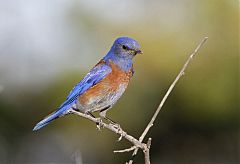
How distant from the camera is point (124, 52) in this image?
15.6 feet

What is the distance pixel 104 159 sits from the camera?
33.9 feet

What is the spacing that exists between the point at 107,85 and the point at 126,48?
0.40 m

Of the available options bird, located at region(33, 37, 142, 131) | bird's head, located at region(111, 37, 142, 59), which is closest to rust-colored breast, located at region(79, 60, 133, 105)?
bird, located at region(33, 37, 142, 131)

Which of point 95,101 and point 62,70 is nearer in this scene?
point 95,101

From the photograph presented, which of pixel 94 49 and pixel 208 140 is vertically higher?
pixel 94 49

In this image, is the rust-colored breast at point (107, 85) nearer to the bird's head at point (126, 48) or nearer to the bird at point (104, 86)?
the bird at point (104, 86)

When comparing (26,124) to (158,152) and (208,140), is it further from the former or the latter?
(208,140)

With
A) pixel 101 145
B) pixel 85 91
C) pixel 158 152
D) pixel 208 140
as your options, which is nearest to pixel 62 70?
pixel 101 145

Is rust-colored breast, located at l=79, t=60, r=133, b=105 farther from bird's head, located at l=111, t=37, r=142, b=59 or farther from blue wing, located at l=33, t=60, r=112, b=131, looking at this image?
bird's head, located at l=111, t=37, r=142, b=59

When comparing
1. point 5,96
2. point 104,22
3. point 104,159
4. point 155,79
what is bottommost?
point 104,159

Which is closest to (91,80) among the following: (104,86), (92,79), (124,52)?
(92,79)

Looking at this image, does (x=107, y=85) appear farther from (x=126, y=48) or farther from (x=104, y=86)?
(x=126, y=48)

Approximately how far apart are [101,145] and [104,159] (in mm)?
249

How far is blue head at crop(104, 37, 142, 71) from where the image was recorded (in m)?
4.67
